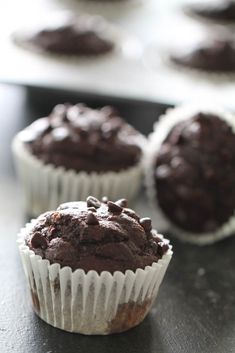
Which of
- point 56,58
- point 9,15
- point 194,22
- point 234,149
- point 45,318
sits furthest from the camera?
point 194,22

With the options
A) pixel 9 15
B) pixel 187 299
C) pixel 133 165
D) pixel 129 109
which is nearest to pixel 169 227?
pixel 133 165

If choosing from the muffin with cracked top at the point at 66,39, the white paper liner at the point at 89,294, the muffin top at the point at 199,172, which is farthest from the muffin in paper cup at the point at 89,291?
the muffin with cracked top at the point at 66,39

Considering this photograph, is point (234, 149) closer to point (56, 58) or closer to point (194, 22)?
point (56, 58)

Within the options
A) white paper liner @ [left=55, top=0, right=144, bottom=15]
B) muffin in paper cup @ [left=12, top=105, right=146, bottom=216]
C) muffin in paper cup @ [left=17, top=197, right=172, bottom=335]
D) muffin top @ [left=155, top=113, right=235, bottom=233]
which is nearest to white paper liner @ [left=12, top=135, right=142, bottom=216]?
muffin in paper cup @ [left=12, top=105, right=146, bottom=216]

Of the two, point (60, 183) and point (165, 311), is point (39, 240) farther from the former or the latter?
point (60, 183)

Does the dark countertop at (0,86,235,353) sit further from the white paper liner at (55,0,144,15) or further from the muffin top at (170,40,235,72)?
the white paper liner at (55,0,144,15)
